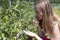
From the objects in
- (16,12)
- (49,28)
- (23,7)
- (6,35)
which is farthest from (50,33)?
(23,7)

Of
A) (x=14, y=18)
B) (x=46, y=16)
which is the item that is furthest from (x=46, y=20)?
(x=14, y=18)

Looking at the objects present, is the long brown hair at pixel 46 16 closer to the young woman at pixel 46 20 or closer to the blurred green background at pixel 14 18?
the young woman at pixel 46 20

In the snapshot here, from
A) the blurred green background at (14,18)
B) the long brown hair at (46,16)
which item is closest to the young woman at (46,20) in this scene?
the long brown hair at (46,16)

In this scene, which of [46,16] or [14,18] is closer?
[46,16]

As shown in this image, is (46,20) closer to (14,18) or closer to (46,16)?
(46,16)

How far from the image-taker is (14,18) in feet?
18.4

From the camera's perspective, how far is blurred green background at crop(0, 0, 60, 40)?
17.2 ft

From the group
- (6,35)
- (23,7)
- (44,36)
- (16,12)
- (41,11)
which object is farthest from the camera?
(23,7)

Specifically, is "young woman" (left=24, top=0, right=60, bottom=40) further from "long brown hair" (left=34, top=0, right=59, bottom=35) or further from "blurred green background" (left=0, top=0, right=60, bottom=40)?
"blurred green background" (left=0, top=0, right=60, bottom=40)

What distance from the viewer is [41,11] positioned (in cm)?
375

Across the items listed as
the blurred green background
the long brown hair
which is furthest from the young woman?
the blurred green background

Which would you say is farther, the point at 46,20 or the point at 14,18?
the point at 14,18

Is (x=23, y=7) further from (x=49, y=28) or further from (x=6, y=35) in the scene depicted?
(x=49, y=28)

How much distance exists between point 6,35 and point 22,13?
0.72 metres
